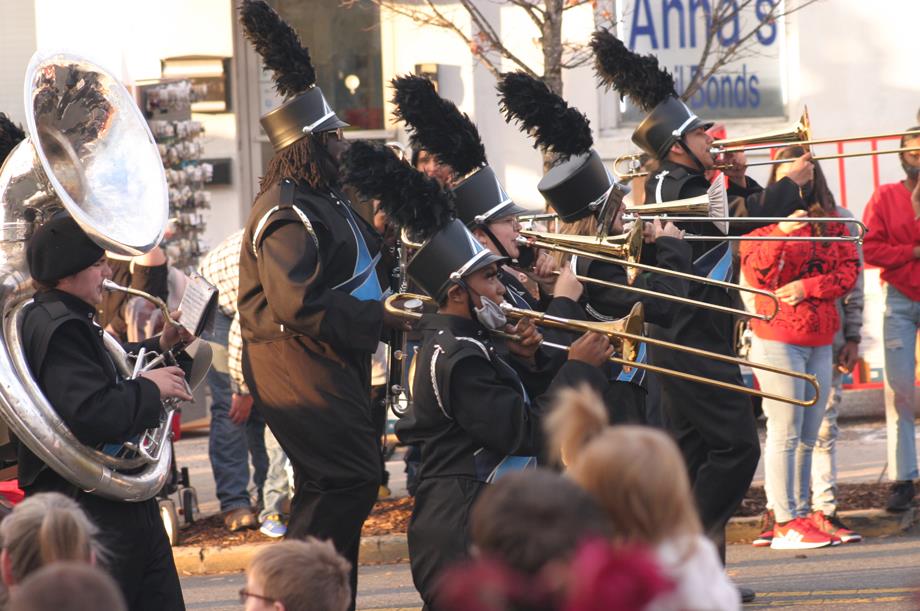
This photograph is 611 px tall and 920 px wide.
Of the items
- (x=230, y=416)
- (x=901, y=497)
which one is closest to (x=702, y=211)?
(x=901, y=497)

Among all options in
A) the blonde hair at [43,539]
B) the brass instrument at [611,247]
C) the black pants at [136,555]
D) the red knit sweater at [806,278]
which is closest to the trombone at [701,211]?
the brass instrument at [611,247]

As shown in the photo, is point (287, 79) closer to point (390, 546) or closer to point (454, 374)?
point (454, 374)

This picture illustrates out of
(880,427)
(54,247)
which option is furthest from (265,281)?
(880,427)

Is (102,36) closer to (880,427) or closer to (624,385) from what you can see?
(880,427)

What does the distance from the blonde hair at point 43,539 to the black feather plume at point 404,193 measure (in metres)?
1.80

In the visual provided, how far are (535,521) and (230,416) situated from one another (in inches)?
240

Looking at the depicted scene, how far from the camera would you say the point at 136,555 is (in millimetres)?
4719

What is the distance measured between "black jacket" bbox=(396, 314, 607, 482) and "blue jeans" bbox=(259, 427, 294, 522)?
330 centimetres

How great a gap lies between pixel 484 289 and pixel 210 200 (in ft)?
28.5

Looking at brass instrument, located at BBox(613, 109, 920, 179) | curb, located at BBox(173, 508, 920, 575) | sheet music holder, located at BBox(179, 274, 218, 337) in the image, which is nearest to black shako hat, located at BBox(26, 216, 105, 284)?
sheet music holder, located at BBox(179, 274, 218, 337)

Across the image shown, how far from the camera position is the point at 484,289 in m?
4.88

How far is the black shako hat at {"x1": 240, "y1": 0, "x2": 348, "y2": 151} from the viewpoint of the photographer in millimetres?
6027

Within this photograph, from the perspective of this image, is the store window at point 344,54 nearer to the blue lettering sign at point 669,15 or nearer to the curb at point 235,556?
the blue lettering sign at point 669,15

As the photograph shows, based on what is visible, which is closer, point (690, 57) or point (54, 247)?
point (54, 247)
